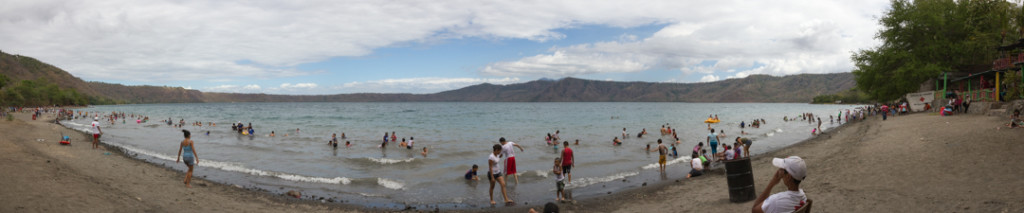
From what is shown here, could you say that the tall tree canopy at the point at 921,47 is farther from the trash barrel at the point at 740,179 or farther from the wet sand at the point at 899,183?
the trash barrel at the point at 740,179

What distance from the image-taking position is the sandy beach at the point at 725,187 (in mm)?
7167

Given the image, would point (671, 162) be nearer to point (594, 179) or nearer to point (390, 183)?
point (594, 179)

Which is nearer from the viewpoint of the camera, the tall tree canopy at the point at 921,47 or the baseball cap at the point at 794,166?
the baseball cap at the point at 794,166

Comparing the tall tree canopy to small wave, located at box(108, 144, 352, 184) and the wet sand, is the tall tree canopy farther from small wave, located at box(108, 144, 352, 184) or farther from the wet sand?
small wave, located at box(108, 144, 352, 184)

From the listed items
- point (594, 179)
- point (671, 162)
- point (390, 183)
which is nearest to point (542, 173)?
point (594, 179)

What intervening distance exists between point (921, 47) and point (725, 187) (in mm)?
36895

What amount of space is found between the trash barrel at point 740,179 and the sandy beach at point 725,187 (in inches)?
7.0

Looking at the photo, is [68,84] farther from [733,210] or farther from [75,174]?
[733,210]

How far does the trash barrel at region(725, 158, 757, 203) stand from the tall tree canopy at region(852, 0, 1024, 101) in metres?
34.8

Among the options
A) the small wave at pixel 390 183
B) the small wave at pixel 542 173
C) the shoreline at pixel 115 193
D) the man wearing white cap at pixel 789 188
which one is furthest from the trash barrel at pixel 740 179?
the small wave at pixel 390 183

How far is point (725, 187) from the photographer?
33.4ft

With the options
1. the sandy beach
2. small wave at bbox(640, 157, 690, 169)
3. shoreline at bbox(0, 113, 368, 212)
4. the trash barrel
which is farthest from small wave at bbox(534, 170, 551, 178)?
the trash barrel

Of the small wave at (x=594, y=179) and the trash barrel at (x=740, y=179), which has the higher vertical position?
the trash barrel at (x=740, y=179)

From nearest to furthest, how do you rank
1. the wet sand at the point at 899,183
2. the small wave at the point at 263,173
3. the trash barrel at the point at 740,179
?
1. the wet sand at the point at 899,183
2. the trash barrel at the point at 740,179
3. the small wave at the point at 263,173
